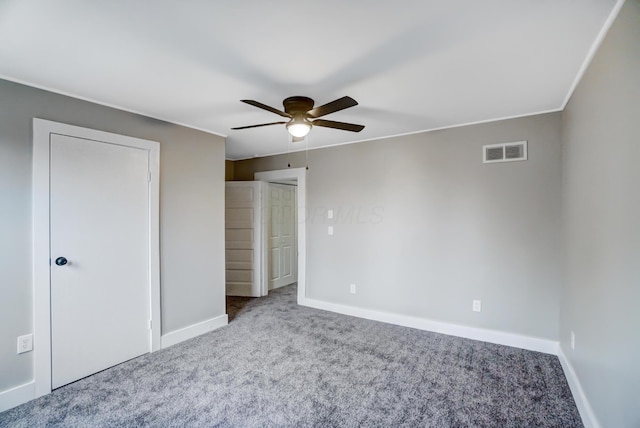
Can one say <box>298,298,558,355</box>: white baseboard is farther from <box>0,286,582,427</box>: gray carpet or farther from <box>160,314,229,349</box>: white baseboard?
<box>160,314,229,349</box>: white baseboard

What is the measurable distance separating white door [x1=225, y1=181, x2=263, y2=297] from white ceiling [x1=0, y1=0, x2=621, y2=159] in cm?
227

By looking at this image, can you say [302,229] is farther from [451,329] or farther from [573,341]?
[573,341]

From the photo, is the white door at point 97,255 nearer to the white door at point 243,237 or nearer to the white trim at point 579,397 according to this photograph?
the white door at point 243,237

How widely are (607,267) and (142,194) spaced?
354 cm

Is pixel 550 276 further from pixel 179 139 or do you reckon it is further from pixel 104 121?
pixel 104 121

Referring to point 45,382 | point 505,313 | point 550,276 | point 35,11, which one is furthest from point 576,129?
point 45,382

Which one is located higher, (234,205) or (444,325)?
(234,205)

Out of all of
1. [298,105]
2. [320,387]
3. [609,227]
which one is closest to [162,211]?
[298,105]

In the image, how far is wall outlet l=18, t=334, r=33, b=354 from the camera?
7.04 ft

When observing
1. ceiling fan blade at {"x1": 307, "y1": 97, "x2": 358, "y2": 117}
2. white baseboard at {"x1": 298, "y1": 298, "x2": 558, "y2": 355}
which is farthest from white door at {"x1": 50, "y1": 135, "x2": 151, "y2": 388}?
white baseboard at {"x1": 298, "y1": 298, "x2": 558, "y2": 355}

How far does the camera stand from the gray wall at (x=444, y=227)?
2867 millimetres

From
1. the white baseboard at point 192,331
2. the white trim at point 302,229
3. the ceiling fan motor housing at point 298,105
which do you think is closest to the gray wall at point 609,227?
the ceiling fan motor housing at point 298,105

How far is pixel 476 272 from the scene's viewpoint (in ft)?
10.4

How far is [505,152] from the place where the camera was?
119 inches
